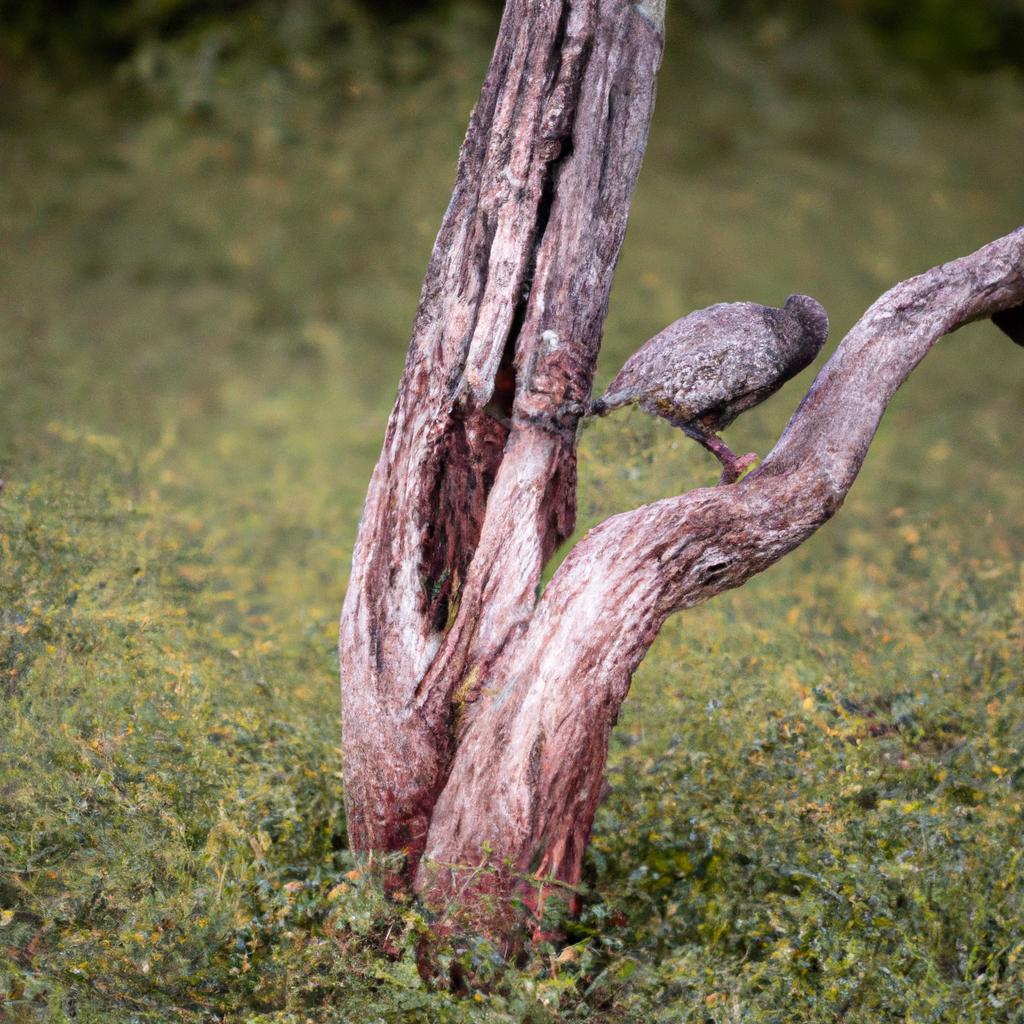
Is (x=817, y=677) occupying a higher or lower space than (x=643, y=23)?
lower

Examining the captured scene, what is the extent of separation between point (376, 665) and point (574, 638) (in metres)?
0.54

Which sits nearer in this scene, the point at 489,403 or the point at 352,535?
the point at 489,403

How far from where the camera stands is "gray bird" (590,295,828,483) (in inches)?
128

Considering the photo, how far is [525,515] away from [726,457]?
0.56 meters

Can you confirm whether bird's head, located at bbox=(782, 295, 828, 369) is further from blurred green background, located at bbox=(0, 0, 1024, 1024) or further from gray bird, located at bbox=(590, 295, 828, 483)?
blurred green background, located at bbox=(0, 0, 1024, 1024)

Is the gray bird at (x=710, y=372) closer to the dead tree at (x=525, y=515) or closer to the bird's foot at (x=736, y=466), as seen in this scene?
the bird's foot at (x=736, y=466)

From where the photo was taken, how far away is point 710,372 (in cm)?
324

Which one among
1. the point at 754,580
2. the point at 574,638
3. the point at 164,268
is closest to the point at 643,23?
the point at 574,638

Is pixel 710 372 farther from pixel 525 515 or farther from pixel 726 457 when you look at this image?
pixel 525 515

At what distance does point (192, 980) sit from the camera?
2.83 meters

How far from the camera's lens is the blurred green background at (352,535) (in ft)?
9.73

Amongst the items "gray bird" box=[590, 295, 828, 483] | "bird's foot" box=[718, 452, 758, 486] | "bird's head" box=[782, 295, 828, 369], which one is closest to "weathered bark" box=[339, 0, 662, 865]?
"gray bird" box=[590, 295, 828, 483]

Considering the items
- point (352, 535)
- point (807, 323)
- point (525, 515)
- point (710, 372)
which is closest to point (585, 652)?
Result: point (525, 515)

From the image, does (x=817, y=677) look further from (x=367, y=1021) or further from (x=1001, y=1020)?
(x=367, y=1021)
